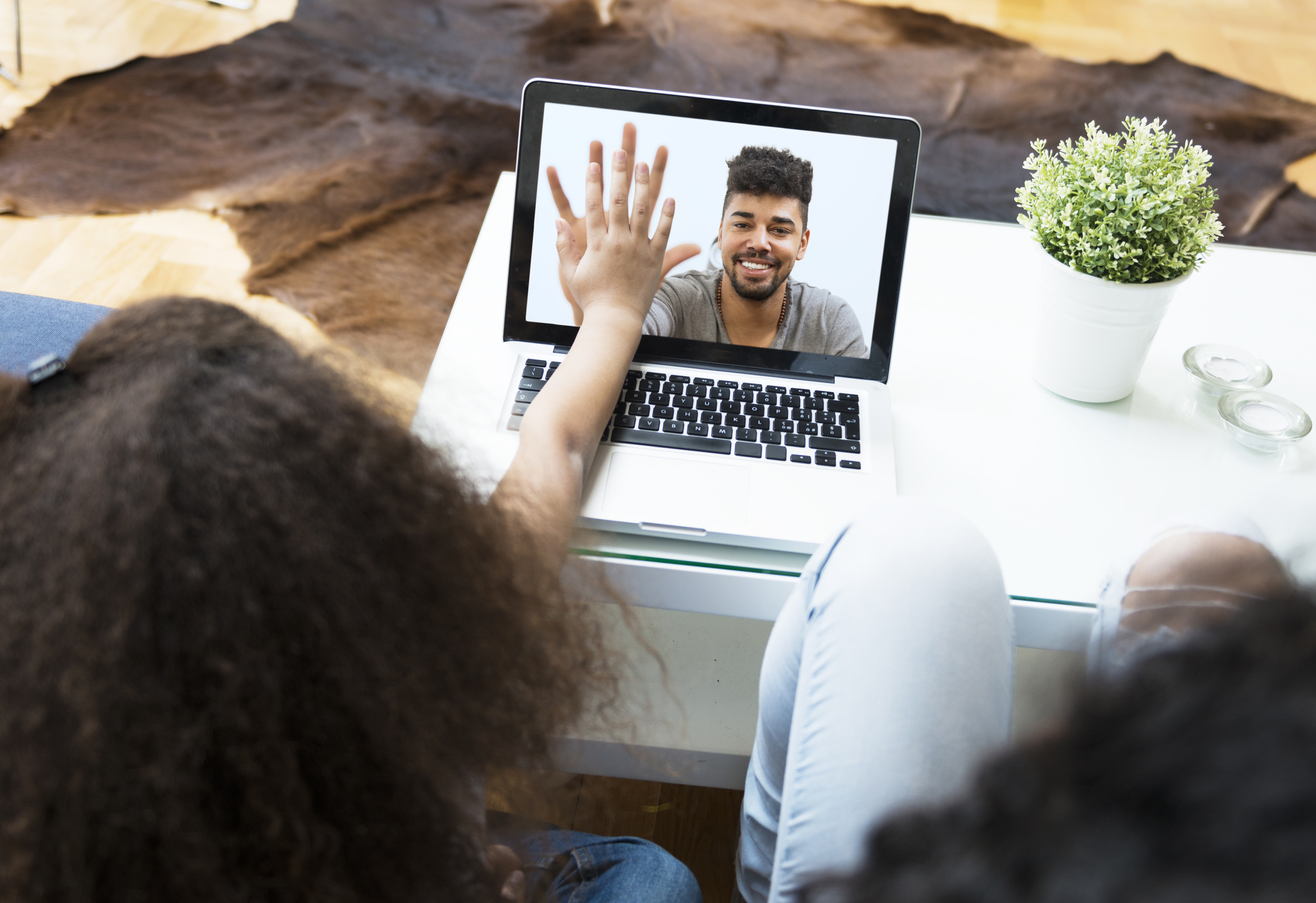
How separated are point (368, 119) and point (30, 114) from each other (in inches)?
27.8

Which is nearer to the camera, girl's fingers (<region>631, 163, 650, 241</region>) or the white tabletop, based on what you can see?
the white tabletop

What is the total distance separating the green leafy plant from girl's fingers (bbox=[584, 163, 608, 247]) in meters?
0.41

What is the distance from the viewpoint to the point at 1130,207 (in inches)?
33.0

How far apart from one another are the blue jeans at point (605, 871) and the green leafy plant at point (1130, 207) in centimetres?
63

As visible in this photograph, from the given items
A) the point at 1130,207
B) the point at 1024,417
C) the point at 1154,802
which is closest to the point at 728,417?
the point at 1024,417

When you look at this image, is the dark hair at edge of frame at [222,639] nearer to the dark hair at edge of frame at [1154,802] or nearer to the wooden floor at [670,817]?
the dark hair at edge of frame at [1154,802]

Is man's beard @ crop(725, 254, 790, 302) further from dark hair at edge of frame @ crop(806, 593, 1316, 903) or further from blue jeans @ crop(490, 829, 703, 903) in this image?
dark hair at edge of frame @ crop(806, 593, 1316, 903)

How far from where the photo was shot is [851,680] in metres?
0.62

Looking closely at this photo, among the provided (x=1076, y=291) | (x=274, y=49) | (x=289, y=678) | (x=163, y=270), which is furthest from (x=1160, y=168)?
(x=274, y=49)

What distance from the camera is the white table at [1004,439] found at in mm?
802

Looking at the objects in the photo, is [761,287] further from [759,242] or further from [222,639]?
[222,639]

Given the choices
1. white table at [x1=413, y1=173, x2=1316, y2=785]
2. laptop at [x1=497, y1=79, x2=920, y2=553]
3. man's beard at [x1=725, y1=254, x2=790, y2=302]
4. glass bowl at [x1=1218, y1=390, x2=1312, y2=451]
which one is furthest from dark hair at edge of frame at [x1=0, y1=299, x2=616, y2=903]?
glass bowl at [x1=1218, y1=390, x2=1312, y2=451]

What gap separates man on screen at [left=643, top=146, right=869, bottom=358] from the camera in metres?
0.96

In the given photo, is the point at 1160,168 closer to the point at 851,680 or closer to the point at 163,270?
the point at 851,680
